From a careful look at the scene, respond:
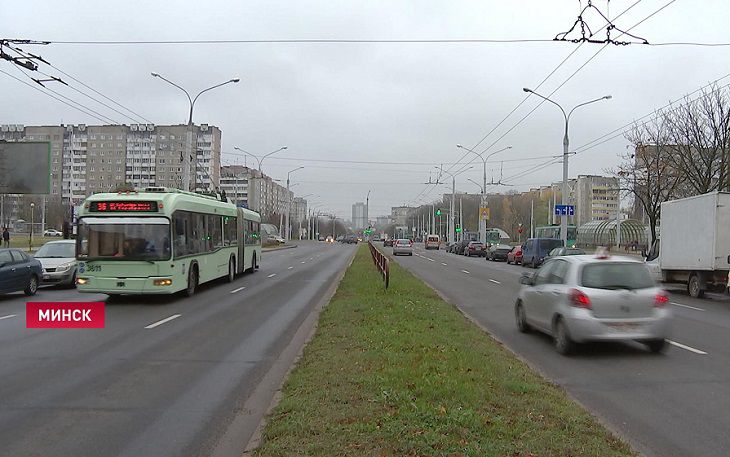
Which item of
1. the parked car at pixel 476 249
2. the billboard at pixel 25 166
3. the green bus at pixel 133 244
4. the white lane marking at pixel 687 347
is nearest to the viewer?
the white lane marking at pixel 687 347

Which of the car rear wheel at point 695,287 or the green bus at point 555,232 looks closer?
the car rear wheel at point 695,287

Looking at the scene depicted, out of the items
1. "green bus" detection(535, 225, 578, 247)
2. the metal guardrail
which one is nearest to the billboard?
the metal guardrail

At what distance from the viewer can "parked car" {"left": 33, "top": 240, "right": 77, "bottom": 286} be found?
62.8 ft

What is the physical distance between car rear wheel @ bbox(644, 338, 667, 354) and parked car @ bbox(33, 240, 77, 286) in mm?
16562

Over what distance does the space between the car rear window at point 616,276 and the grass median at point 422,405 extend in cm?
172

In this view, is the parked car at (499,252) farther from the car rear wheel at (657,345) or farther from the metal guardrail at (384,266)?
the car rear wheel at (657,345)

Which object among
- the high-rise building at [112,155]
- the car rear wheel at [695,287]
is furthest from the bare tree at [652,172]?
the high-rise building at [112,155]

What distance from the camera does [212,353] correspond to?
30.3 ft

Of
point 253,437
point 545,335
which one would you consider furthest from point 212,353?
point 545,335

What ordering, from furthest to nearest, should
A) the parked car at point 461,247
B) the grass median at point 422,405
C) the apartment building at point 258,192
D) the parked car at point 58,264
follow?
the apartment building at point 258,192 → the parked car at point 461,247 → the parked car at point 58,264 → the grass median at point 422,405

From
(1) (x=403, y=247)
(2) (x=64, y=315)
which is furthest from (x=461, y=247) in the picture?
(2) (x=64, y=315)

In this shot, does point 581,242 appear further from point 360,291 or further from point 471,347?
point 471,347

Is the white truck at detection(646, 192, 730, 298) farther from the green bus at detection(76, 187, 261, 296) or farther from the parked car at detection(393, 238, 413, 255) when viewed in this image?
the parked car at detection(393, 238, 413, 255)

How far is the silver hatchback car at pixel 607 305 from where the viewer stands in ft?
29.3
